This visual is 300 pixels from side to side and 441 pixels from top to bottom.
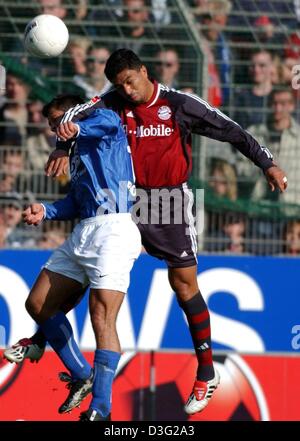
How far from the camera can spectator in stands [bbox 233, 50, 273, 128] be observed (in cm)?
1122

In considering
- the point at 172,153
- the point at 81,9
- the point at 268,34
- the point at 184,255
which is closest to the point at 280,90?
the point at 268,34

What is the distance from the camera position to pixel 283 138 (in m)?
11.1

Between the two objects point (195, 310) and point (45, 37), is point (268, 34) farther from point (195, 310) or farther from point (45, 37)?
point (195, 310)

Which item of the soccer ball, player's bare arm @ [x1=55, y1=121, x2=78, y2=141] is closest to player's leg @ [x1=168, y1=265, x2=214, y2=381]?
player's bare arm @ [x1=55, y1=121, x2=78, y2=141]

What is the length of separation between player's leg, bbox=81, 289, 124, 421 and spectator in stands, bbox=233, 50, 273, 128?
4359 mm

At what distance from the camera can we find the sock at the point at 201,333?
7.80 m

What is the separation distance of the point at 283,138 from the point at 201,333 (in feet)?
12.2

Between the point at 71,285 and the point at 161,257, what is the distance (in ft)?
2.13

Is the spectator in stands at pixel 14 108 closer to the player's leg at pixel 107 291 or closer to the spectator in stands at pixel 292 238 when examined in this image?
the spectator in stands at pixel 292 238

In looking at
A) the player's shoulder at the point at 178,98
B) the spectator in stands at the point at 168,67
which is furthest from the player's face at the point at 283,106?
the player's shoulder at the point at 178,98

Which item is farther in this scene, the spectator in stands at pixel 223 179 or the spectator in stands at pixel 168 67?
the spectator in stands at pixel 168 67

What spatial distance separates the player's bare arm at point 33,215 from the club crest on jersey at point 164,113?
997mm

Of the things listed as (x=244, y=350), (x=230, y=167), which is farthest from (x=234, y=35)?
(x=244, y=350)

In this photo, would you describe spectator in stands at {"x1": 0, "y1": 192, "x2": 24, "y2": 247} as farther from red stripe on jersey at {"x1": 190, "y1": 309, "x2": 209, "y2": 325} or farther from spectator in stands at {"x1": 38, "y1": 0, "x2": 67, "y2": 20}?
red stripe on jersey at {"x1": 190, "y1": 309, "x2": 209, "y2": 325}
